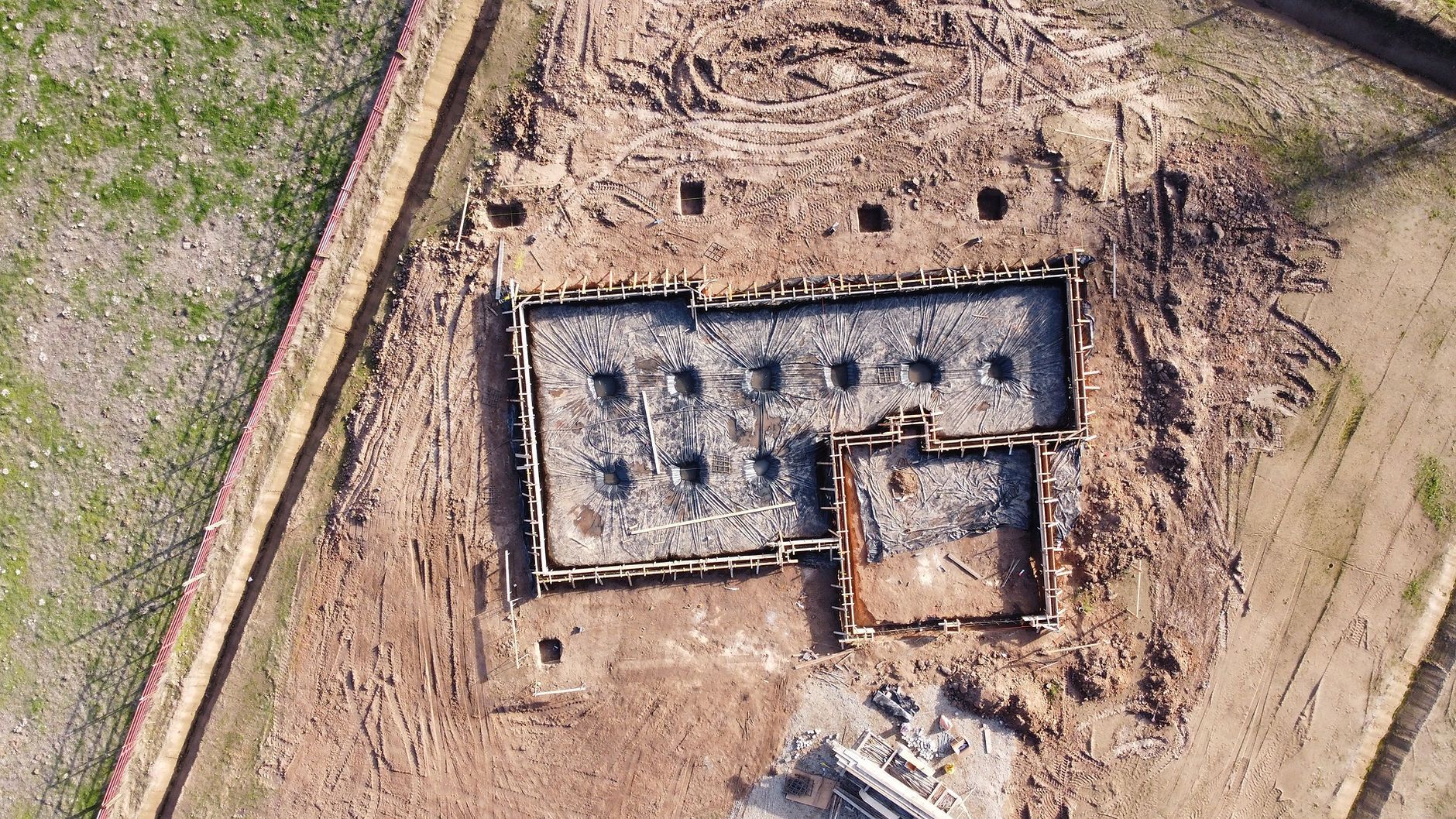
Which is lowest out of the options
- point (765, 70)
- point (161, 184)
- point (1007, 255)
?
point (1007, 255)

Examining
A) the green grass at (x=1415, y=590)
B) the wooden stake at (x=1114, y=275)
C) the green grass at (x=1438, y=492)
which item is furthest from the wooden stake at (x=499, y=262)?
the green grass at (x=1415, y=590)

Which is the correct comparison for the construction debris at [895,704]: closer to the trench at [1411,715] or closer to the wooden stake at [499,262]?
the trench at [1411,715]

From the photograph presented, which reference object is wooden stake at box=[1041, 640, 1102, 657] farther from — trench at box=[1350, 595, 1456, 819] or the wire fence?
the wire fence

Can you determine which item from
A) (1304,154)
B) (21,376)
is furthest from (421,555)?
(1304,154)

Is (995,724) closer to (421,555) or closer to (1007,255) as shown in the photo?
(1007,255)

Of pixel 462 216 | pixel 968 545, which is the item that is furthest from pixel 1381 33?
pixel 462 216

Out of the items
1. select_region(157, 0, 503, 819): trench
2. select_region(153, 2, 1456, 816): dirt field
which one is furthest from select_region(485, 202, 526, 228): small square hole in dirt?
select_region(157, 0, 503, 819): trench

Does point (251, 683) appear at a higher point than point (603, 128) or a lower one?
lower
